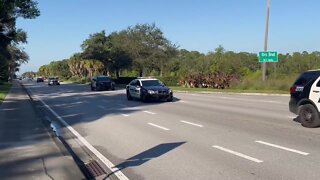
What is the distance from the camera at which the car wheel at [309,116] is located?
40.2ft

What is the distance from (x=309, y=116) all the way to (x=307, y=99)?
1.70ft

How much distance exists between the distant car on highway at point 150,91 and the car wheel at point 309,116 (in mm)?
→ 13018

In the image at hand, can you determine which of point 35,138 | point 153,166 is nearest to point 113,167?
point 153,166

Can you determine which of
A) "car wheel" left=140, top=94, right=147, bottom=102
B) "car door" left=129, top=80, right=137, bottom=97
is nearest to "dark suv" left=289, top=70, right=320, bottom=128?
"car wheel" left=140, top=94, right=147, bottom=102

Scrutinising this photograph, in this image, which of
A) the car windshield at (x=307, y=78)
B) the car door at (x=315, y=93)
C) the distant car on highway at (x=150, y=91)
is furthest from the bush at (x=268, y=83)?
the car door at (x=315, y=93)

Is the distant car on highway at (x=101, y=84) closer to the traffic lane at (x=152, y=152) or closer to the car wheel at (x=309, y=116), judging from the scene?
the traffic lane at (x=152, y=152)

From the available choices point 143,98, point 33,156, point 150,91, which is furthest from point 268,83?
point 33,156

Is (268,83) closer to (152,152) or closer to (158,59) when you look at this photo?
(152,152)

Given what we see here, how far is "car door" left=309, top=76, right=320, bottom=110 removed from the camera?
486 inches

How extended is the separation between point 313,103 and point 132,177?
7.16 m

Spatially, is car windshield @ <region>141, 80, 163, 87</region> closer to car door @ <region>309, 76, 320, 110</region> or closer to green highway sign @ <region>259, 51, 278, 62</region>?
green highway sign @ <region>259, 51, 278, 62</region>

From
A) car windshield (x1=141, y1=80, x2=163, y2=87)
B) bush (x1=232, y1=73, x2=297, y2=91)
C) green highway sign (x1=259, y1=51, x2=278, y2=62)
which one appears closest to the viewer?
car windshield (x1=141, y1=80, x2=163, y2=87)

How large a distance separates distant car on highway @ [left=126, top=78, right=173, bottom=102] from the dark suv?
492 inches

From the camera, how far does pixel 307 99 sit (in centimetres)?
1270
